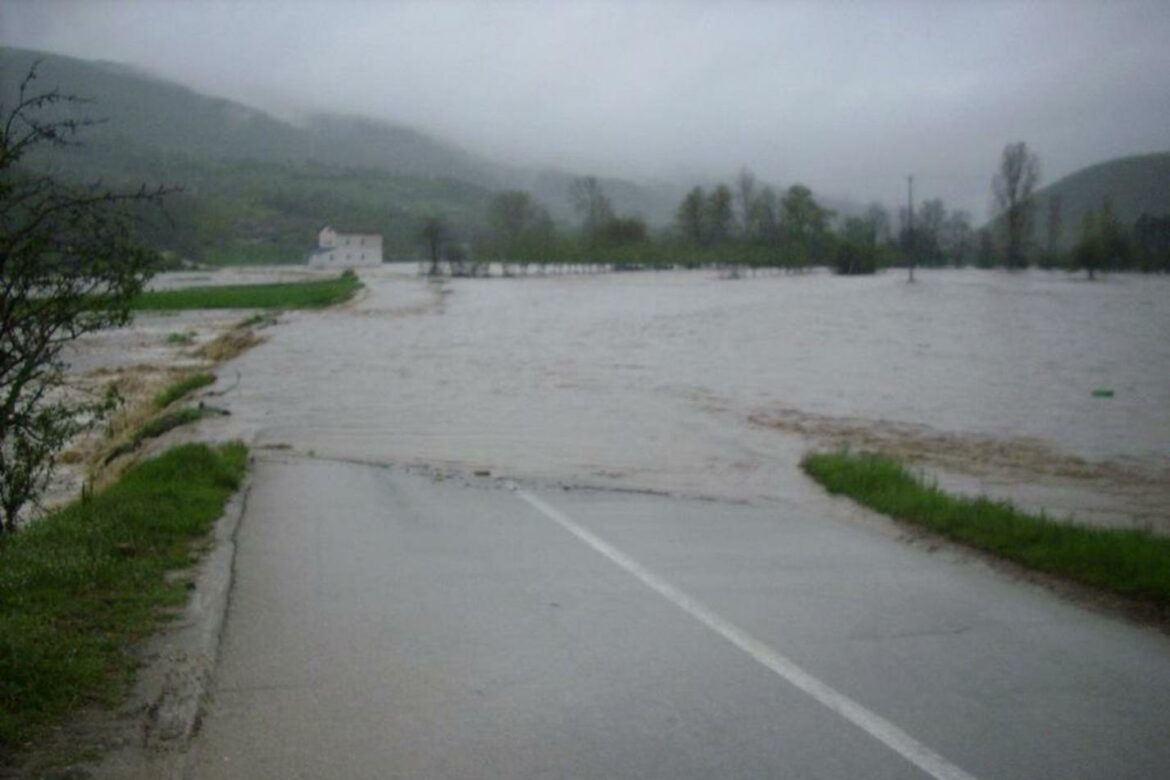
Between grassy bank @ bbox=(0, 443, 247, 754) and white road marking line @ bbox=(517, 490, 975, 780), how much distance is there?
10.5 ft

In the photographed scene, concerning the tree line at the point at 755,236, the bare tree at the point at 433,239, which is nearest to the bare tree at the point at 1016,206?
the tree line at the point at 755,236

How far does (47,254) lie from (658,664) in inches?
202

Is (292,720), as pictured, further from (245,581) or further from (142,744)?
(245,581)

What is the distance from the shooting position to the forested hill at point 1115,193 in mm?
65688

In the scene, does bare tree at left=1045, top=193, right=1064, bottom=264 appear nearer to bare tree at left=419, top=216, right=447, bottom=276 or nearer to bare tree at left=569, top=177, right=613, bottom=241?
bare tree at left=569, top=177, right=613, bottom=241

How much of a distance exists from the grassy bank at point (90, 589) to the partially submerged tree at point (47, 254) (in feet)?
2.82

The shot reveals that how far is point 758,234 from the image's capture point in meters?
169

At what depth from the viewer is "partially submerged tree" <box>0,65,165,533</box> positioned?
20.6ft

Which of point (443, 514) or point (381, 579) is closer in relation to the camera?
point (381, 579)

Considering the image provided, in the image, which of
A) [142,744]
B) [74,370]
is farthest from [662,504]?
[74,370]

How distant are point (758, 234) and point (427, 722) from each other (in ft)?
558

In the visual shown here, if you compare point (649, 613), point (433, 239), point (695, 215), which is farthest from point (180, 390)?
point (695, 215)

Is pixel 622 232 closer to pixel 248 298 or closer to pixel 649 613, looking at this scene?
pixel 248 298

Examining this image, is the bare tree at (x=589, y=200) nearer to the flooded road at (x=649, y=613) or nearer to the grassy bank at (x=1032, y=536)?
the flooded road at (x=649, y=613)
